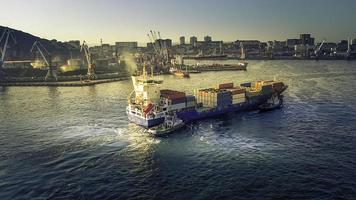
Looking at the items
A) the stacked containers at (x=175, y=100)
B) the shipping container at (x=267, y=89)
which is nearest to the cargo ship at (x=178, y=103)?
the stacked containers at (x=175, y=100)

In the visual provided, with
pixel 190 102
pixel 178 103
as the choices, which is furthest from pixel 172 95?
pixel 190 102

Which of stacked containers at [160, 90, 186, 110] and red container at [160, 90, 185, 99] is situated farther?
red container at [160, 90, 185, 99]

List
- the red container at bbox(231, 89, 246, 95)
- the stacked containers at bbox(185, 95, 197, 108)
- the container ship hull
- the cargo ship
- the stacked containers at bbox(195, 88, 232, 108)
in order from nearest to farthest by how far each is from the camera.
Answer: the cargo ship → the container ship hull → the stacked containers at bbox(185, 95, 197, 108) → the stacked containers at bbox(195, 88, 232, 108) → the red container at bbox(231, 89, 246, 95)

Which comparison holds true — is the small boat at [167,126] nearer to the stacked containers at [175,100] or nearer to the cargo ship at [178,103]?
the cargo ship at [178,103]

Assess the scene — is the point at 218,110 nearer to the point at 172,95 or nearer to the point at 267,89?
the point at 172,95

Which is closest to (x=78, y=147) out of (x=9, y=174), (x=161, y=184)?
(x=9, y=174)

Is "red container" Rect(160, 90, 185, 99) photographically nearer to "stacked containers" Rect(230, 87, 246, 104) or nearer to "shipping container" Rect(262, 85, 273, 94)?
"stacked containers" Rect(230, 87, 246, 104)

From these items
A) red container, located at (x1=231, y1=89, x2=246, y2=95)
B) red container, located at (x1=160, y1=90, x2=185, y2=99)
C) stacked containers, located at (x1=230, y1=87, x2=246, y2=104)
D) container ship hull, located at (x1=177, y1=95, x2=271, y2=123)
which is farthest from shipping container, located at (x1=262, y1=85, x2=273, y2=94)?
red container, located at (x1=160, y1=90, x2=185, y2=99)
